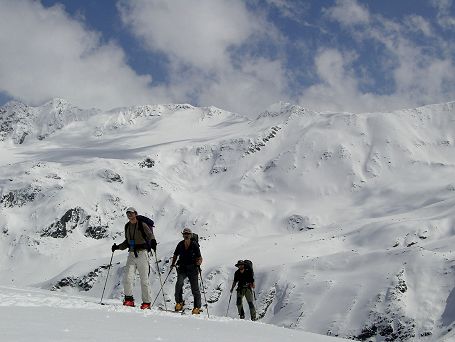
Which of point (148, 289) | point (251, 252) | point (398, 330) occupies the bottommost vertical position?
point (398, 330)

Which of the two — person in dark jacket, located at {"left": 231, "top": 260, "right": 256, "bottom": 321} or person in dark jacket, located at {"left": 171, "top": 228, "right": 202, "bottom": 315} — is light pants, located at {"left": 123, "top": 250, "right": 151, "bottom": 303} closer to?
person in dark jacket, located at {"left": 171, "top": 228, "right": 202, "bottom": 315}

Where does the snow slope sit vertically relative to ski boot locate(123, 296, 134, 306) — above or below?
below

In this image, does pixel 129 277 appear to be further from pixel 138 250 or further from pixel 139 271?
pixel 138 250

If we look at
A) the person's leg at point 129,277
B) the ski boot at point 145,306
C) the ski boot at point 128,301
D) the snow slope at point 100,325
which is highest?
the person's leg at point 129,277

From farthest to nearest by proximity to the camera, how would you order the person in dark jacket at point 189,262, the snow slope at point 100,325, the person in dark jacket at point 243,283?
Answer: the person in dark jacket at point 243,283, the person in dark jacket at point 189,262, the snow slope at point 100,325

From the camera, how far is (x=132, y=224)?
16.4 meters

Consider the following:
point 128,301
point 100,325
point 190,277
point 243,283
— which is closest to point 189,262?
point 190,277

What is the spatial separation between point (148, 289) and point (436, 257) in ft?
373

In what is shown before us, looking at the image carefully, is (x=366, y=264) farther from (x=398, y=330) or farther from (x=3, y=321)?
(x=3, y=321)

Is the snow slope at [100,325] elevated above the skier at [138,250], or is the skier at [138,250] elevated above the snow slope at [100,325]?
the skier at [138,250]

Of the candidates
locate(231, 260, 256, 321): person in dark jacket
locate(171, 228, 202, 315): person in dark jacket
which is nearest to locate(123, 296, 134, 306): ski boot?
locate(171, 228, 202, 315): person in dark jacket

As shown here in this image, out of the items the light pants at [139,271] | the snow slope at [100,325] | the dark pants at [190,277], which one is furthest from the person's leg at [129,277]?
the dark pants at [190,277]

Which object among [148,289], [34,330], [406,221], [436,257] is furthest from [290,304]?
[34,330]

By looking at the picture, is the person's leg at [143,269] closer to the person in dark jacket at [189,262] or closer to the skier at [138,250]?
the skier at [138,250]
